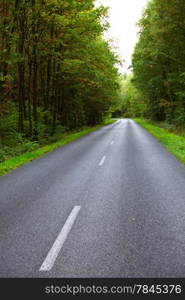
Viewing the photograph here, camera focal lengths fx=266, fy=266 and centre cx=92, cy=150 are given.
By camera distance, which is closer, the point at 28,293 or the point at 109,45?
the point at 28,293

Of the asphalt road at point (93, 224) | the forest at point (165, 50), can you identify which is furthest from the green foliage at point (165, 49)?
the asphalt road at point (93, 224)

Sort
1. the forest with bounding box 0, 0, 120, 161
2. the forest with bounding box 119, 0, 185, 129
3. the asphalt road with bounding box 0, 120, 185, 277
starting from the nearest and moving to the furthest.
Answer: the asphalt road with bounding box 0, 120, 185, 277, the forest with bounding box 0, 0, 120, 161, the forest with bounding box 119, 0, 185, 129

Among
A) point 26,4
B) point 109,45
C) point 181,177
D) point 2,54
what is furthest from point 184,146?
point 109,45

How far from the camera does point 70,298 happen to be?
3.12 m

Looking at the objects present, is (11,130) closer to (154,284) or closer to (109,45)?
(154,284)

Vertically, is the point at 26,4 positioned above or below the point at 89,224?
above

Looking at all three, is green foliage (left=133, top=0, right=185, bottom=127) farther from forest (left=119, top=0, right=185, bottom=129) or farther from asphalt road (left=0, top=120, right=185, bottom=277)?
asphalt road (left=0, top=120, right=185, bottom=277)

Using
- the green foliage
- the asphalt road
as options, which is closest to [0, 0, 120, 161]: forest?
the green foliage

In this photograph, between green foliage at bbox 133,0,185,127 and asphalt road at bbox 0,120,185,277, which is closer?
asphalt road at bbox 0,120,185,277

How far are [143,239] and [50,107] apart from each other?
77.5 ft

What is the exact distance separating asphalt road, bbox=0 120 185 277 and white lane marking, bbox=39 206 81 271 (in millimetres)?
14

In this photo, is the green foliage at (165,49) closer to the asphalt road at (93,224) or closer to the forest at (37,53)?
the forest at (37,53)

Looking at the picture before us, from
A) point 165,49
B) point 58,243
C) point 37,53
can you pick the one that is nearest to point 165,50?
point 165,49

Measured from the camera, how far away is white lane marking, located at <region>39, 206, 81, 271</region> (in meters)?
3.65
